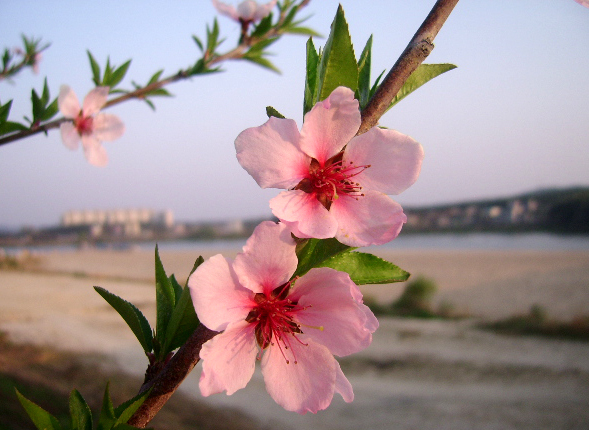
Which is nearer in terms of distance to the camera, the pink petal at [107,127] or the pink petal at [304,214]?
the pink petal at [304,214]

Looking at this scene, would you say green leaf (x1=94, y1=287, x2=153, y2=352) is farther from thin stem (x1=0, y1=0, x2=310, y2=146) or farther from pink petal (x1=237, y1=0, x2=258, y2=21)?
pink petal (x1=237, y1=0, x2=258, y2=21)

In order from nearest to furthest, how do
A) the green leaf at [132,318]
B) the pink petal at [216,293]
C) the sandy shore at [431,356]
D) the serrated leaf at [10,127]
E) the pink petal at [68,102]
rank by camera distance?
the pink petal at [216,293]
the green leaf at [132,318]
the serrated leaf at [10,127]
the pink petal at [68,102]
the sandy shore at [431,356]

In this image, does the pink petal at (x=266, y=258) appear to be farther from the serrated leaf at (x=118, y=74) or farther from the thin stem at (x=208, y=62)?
the serrated leaf at (x=118, y=74)

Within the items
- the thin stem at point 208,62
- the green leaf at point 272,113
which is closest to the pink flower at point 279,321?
the green leaf at point 272,113

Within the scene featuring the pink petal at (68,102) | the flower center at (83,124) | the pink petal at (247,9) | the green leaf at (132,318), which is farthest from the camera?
the pink petal at (247,9)

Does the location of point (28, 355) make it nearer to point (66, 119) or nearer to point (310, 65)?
point (66, 119)

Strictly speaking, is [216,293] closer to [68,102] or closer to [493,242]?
[68,102]

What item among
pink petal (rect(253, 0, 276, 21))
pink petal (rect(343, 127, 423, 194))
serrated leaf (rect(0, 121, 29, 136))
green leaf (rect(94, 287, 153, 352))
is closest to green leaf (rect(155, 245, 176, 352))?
green leaf (rect(94, 287, 153, 352))
